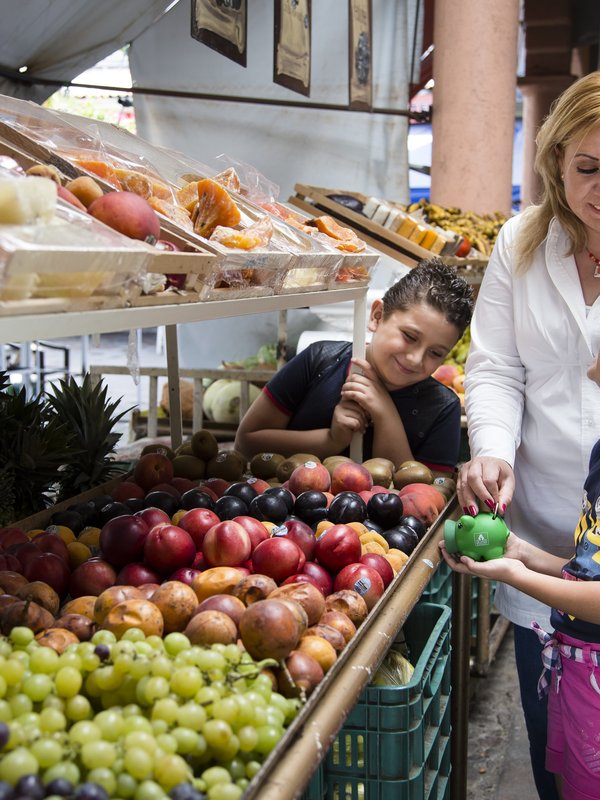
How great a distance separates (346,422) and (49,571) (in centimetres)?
124

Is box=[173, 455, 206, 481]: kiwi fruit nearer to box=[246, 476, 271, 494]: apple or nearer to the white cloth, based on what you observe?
box=[246, 476, 271, 494]: apple

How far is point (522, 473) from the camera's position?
2.36 metres

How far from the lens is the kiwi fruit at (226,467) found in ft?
8.32

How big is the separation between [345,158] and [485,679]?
14.9 ft

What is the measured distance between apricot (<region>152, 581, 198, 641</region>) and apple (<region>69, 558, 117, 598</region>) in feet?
0.77

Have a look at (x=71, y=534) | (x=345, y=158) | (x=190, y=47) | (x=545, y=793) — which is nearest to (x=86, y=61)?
(x=190, y=47)

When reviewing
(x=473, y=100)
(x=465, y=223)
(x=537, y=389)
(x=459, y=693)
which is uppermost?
(x=473, y=100)

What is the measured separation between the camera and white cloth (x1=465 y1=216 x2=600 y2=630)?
2191 mm

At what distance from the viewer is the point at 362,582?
1.71m

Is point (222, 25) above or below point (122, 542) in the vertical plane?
above

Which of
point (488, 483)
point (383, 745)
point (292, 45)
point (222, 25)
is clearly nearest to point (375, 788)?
point (383, 745)

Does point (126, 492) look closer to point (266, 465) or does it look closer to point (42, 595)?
point (266, 465)

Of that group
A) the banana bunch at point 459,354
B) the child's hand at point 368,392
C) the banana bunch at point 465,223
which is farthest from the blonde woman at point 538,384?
the banana bunch at point 465,223

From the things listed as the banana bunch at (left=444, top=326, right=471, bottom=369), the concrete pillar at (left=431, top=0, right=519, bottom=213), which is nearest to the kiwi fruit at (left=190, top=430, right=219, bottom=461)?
the banana bunch at (left=444, top=326, right=471, bottom=369)
